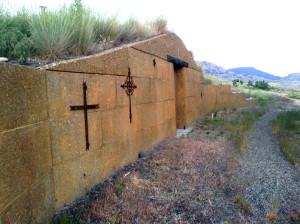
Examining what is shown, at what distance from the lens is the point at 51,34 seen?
3.79 meters

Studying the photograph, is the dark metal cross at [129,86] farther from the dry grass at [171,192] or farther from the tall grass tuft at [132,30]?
the tall grass tuft at [132,30]

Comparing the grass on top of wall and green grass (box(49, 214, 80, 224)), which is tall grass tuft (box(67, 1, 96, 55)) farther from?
green grass (box(49, 214, 80, 224))

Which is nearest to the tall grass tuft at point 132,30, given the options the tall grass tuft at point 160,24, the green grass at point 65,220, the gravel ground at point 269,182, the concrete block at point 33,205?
the tall grass tuft at point 160,24

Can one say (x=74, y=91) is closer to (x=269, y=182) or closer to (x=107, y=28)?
(x=107, y=28)

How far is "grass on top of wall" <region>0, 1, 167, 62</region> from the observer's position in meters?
3.36

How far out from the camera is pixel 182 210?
3297 mm

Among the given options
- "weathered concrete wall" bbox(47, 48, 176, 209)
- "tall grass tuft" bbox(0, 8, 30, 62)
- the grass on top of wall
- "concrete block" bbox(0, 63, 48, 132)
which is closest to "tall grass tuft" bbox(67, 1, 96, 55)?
the grass on top of wall

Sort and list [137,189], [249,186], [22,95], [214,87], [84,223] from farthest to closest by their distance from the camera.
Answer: [214,87], [249,186], [137,189], [84,223], [22,95]

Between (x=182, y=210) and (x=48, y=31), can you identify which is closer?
(x=182, y=210)

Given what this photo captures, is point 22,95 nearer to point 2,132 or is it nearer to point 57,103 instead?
point 2,132

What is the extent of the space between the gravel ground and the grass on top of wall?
12.5ft

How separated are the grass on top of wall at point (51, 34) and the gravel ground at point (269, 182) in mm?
3822

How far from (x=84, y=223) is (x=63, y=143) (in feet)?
3.28

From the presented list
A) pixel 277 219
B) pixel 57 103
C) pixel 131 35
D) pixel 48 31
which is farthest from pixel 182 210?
pixel 131 35
